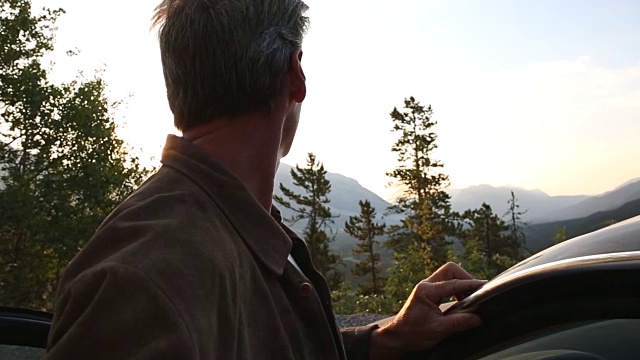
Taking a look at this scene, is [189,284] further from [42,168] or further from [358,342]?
[42,168]

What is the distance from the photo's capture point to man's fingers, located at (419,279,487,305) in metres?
1.75

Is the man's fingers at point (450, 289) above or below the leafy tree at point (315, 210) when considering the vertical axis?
below

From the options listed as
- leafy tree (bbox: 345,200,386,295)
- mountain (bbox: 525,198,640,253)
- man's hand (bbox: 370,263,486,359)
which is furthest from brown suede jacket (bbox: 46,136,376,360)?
leafy tree (bbox: 345,200,386,295)

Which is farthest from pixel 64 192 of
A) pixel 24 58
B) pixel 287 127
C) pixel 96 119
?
pixel 287 127

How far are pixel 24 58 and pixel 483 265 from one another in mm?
22878

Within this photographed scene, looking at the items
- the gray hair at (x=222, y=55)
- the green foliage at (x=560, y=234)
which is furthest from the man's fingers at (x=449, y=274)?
the green foliage at (x=560, y=234)

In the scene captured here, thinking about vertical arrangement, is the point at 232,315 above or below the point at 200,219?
below

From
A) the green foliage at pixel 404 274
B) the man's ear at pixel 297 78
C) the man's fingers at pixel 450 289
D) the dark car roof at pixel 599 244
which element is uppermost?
the man's ear at pixel 297 78

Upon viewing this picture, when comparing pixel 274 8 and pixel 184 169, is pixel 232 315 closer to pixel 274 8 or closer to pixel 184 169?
pixel 184 169

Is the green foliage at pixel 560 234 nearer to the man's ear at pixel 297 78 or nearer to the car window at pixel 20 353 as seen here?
the car window at pixel 20 353

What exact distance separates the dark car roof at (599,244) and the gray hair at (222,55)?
746 mm

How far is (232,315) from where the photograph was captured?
4.04ft

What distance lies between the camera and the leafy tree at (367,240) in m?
57.4

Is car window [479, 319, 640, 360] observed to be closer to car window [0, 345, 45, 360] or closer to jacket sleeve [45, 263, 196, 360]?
jacket sleeve [45, 263, 196, 360]
